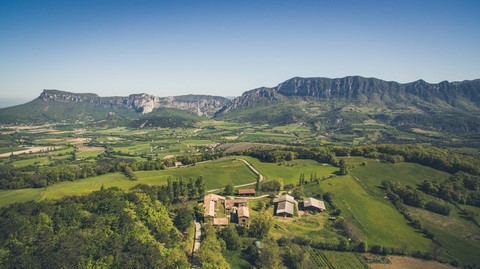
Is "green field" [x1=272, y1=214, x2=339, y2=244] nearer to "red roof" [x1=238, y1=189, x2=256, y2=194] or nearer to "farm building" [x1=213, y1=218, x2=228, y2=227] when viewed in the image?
"farm building" [x1=213, y1=218, x2=228, y2=227]

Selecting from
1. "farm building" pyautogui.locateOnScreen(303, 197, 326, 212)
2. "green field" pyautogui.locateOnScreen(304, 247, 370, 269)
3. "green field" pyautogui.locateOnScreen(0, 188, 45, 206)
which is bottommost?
"green field" pyautogui.locateOnScreen(304, 247, 370, 269)

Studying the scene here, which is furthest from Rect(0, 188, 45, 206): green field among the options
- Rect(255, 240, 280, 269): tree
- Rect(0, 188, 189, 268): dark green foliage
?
Rect(255, 240, 280, 269): tree

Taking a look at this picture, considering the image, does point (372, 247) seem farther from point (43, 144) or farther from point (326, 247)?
point (43, 144)

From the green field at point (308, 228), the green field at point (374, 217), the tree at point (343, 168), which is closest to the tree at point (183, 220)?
the green field at point (308, 228)

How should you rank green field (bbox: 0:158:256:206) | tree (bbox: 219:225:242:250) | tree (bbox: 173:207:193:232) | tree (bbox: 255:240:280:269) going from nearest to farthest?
1. tree (bbox: 255:240:280:269)
2. tree (bbox: 219:225:242:250)
3. tree (bbox: 173:207:193:232)
4. green field (bbox: 0:158:256:206)

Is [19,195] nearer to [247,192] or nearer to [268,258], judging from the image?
[247,192]

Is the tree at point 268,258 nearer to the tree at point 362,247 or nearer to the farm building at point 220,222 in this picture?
the farm building at point 220,222

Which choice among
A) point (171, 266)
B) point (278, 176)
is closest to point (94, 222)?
point (171, 266)
